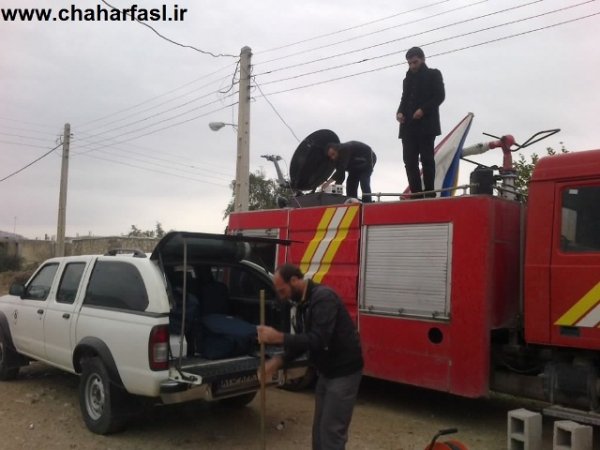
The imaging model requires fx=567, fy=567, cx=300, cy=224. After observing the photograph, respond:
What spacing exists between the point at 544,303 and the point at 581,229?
2.49 feet

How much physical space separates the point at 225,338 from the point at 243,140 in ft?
34.6

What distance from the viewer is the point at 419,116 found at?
24.4 feet

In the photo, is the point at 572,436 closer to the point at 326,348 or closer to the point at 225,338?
the point at 326,348

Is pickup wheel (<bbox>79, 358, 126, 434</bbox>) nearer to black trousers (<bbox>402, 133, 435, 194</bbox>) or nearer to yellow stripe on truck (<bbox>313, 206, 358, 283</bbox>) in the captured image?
yellow stripe on truck (<bbox>313, 206, 358, 283</bbox>)

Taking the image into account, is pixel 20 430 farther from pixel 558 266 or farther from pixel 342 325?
pixel 558 266

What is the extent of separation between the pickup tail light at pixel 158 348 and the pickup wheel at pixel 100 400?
26.4 inches

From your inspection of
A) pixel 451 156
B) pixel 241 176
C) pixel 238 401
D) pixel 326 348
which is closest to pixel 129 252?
pixel 238 401

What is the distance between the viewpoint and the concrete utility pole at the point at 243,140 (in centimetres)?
1499

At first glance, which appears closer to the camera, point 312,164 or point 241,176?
point 312,164

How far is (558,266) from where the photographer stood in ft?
17.2

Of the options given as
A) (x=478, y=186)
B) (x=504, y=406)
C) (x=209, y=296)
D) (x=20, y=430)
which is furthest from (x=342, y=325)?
(x=504, y=406)

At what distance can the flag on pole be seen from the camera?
27.6ft

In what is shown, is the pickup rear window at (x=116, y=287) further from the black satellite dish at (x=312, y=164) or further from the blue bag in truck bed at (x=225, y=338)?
the black satellite dish at (x=312, y=164)

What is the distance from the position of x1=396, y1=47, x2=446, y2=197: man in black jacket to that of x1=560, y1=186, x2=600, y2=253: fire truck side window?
2330mm
